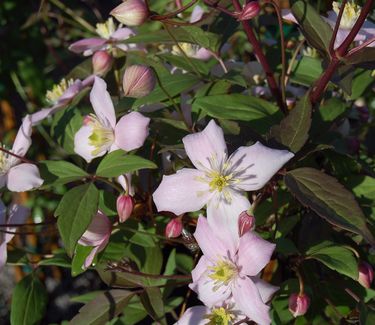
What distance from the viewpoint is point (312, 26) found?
83 cm

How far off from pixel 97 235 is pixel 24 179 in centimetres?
11

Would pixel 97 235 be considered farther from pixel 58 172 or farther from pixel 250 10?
pixel 250 10

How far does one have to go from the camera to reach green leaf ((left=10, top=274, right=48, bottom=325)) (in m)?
0.87

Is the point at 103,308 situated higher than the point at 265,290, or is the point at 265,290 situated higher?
the point at 265,290

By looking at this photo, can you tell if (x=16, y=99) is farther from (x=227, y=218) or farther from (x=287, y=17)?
(x=227, y=218)

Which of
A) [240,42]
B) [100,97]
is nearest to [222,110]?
[100,97]

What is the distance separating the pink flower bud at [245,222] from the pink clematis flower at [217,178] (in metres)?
0.02

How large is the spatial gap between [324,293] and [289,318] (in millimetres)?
59

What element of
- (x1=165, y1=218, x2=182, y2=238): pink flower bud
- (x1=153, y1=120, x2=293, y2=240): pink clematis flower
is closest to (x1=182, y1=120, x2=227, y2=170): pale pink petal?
(x1=153, y1=120, x2=293, y2=240): pink clematis flower

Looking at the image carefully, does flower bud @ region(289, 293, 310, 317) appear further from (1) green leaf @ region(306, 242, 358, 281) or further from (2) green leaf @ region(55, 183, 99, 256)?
(2) green leaf @ region(55, 183, 99, 256)

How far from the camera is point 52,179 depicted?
827mm

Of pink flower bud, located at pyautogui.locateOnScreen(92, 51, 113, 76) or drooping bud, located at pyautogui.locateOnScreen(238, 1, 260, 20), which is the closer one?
drooping bud, located at pyautogui.locateOnScreen(238, 1, 260, 20)

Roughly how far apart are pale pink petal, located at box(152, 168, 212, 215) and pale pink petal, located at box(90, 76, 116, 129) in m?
0.13

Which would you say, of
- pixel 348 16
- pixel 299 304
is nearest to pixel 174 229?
pixel 299 304
